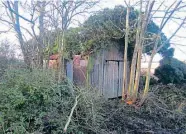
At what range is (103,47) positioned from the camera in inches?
429

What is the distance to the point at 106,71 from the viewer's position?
1161 cm

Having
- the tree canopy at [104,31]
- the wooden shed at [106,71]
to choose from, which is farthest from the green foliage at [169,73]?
the tree canopy at [104,31]

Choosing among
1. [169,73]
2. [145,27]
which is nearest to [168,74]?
[169,73]

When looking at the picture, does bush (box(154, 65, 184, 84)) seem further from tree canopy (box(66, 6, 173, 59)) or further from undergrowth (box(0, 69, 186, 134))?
undergrowth (box(0, 69, 186, 134))

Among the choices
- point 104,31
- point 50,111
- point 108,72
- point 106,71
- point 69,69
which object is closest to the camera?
point 50,111

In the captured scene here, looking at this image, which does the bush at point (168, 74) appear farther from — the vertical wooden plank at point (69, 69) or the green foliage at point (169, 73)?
the vertical wooden plank at point (69, 69)

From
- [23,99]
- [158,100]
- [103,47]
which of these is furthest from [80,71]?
[23,99]

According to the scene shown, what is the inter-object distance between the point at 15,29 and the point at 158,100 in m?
6.81

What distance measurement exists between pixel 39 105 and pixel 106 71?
5.60 meters

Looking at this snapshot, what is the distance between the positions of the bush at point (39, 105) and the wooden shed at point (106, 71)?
340 centimetres

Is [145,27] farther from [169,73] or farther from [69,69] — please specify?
[169,73]

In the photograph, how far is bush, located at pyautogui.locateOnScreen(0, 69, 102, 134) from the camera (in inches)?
232

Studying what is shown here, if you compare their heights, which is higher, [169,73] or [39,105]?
[39,105]

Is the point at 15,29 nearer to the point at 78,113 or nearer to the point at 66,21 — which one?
the point at 66,21
